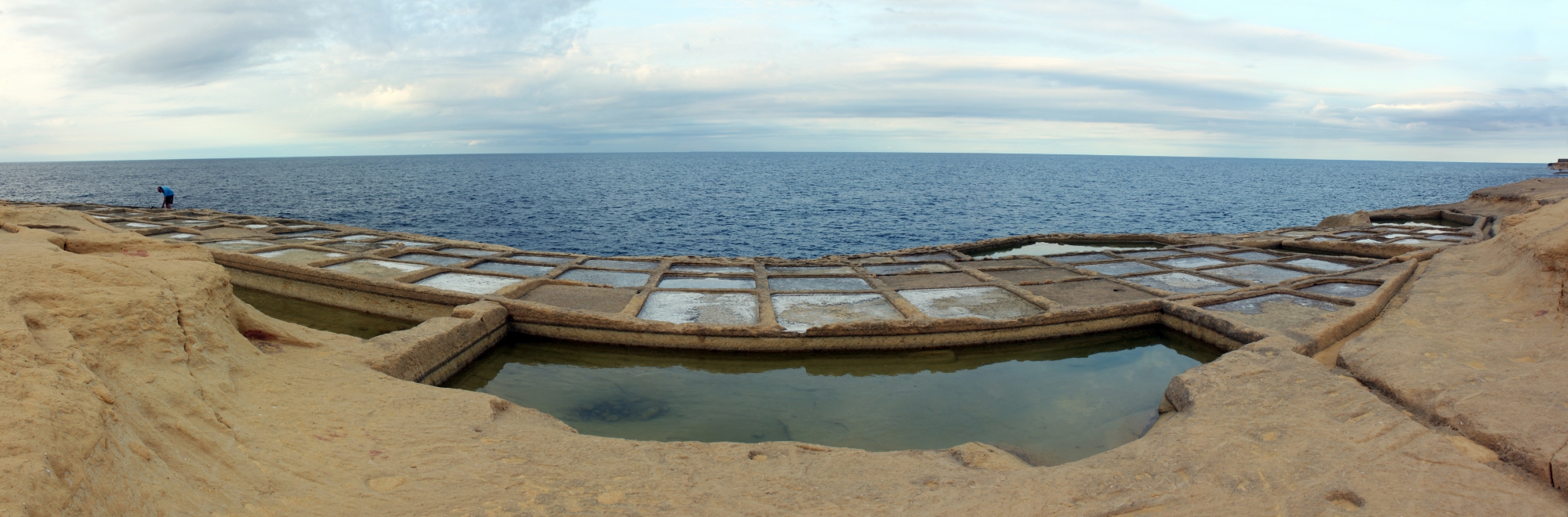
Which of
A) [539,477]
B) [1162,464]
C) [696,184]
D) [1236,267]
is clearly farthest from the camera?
[696,184]

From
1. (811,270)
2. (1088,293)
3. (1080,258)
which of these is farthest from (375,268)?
(1080,258)

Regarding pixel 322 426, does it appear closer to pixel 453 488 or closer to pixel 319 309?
pixel 453 488

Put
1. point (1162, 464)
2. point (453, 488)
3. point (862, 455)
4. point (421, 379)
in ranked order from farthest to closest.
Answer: point (421, 379) → point (862, 455) → point (1162, 464) → point (453, 488)

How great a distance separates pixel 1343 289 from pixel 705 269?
32.1 ft

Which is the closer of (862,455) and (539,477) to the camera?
(539,477)

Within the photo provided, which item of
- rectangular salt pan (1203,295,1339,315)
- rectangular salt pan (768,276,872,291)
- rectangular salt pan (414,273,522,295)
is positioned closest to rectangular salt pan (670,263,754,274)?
rectangular salt pan (768,276,872,291)

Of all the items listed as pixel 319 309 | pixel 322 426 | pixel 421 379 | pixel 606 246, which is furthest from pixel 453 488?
pixel 606 246

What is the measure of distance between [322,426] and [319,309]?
694 centimetres

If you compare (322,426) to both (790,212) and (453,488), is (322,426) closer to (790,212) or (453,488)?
(453,488)

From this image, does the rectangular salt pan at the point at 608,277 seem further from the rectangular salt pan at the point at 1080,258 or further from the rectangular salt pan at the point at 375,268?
the rectangular salt pan at the point at 1080,258

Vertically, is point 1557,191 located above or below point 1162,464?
above

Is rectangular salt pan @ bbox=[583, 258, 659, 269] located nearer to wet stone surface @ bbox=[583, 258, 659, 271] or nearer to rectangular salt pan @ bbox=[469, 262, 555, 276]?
wet stone surface @ bbox=[583, 258, 659, 271]

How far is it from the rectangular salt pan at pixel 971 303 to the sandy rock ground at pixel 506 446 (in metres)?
3.45

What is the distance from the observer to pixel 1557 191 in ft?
72.3
